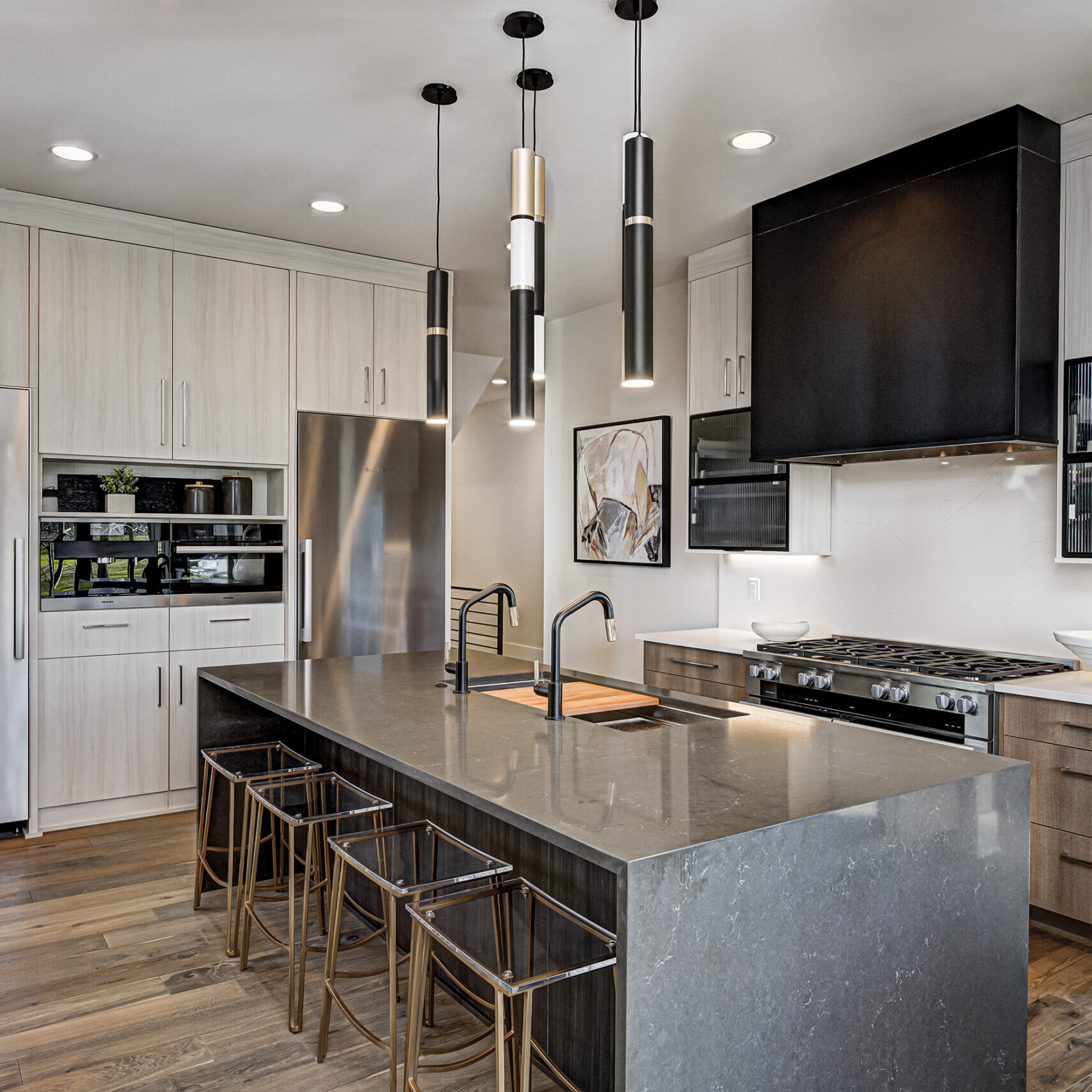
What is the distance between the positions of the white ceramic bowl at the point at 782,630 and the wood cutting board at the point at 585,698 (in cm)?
146

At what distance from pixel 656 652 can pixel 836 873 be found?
2.86 m

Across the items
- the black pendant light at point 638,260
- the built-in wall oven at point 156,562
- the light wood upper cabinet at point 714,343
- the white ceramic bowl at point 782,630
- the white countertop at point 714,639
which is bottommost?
the white countertop at point 714,639

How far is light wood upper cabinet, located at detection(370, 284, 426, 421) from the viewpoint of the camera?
15.6 ft

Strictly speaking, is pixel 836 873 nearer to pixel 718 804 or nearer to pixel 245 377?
pixel 718 804

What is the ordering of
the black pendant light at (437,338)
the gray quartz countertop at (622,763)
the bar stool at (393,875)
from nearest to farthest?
the gray quartz countertop at (622,763)
the bar stool at (393,875)
the black pendant light at (437,338)

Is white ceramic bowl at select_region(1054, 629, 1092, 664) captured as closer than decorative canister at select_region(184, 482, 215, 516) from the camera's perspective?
Yes

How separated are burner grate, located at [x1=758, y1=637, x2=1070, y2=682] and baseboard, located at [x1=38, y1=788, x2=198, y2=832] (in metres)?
2.71

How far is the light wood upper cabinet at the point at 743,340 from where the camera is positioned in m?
4.18

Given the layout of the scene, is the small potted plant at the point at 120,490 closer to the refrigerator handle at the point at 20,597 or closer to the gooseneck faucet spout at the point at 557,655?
the refrigerator handle at the point at 20,597

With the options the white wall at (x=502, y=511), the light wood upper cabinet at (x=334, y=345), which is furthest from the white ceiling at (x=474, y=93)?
the white wall at (x=502, y=511)

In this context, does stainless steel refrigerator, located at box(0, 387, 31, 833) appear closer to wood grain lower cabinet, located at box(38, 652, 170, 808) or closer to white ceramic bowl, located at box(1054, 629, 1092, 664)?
wood grain lower cabinet, located at box(38, 652, 170, 808)

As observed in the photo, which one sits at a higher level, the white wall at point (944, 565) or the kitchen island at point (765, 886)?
the white wall at point (944, 565)

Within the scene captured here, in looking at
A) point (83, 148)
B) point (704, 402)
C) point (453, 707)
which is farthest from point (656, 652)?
point (83, 148)

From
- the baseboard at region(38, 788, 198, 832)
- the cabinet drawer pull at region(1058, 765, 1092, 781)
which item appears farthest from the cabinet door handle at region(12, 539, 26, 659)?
the cabinet drawer pull at region(1058, 765, 1092, 781)
